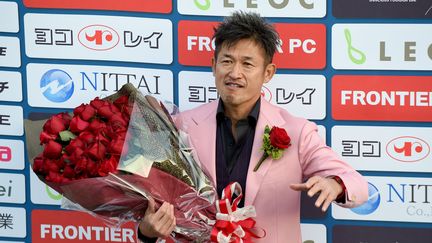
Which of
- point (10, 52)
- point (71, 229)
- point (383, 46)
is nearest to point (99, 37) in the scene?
point (10, 52)

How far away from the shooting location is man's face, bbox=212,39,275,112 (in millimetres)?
2680

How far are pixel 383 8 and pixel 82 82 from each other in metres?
1.41

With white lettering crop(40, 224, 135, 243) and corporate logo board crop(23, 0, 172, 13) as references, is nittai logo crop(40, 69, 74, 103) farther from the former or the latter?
white lettering crop(40, 224, 135, 243)

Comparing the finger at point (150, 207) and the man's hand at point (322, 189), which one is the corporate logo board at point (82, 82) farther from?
the man's hand at point (322, 189)

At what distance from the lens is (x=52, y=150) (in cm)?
235

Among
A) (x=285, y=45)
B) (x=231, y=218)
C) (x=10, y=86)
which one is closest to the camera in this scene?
(x=231, y=218)

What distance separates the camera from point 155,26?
10.9ft

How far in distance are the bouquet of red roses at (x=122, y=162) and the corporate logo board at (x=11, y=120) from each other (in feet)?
3.15

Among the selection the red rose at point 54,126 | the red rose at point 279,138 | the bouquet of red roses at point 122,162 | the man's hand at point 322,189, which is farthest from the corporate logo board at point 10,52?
the man's hand at point 322,189

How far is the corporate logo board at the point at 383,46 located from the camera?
3.15 meters

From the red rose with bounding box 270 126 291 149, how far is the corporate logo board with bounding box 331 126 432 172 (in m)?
0.69

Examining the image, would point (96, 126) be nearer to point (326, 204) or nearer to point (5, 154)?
point (326, 204)

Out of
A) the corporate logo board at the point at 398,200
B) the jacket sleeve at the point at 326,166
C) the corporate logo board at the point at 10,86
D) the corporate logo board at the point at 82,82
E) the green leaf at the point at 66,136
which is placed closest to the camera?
the green leaf at the point at 66,136

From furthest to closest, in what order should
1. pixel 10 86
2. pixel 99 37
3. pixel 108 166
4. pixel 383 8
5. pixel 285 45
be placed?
pixel 10 86
pixel 99 37
pixel 285 45
pixel 383 8
pixel 108 166
